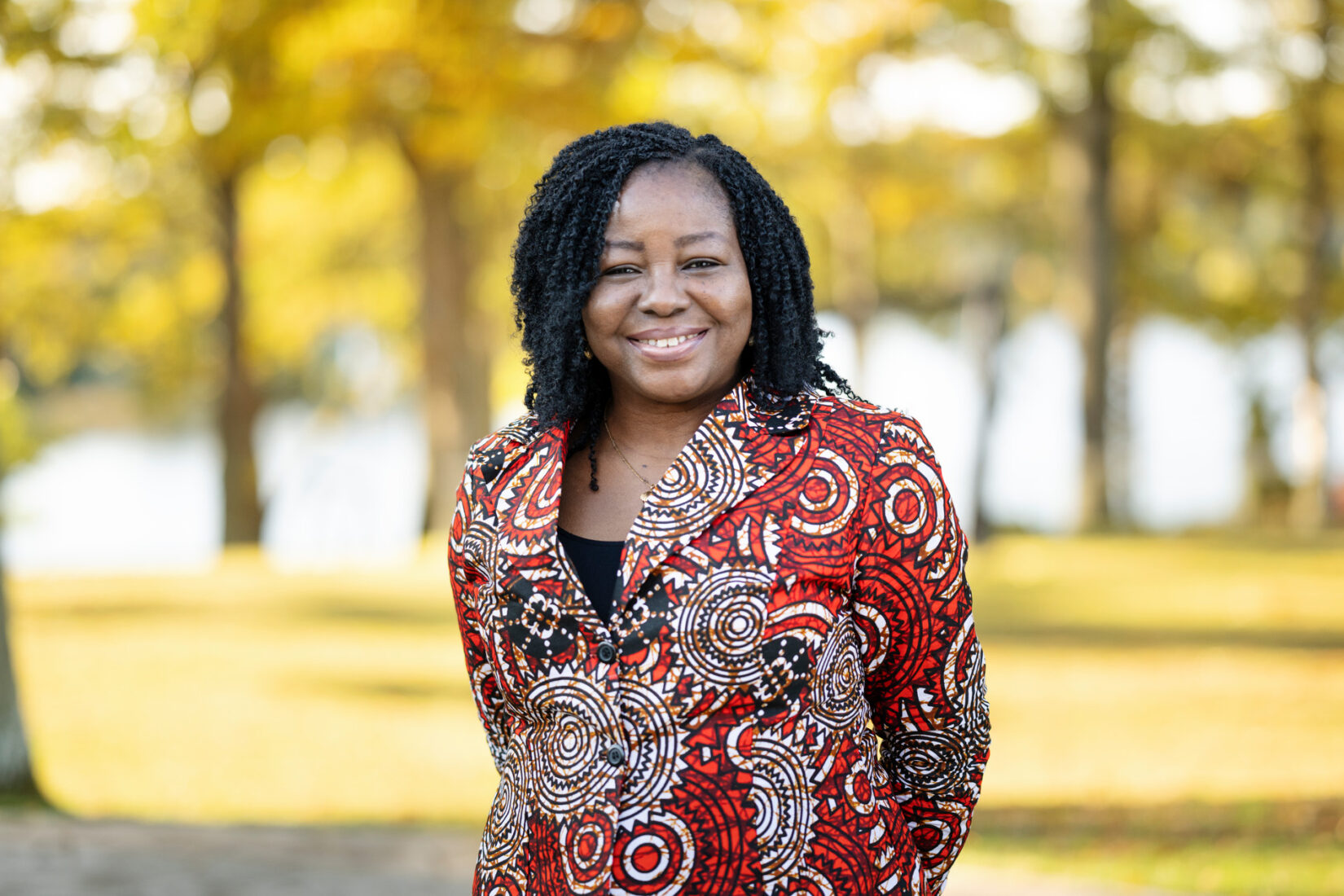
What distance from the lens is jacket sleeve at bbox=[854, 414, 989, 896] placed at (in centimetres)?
207

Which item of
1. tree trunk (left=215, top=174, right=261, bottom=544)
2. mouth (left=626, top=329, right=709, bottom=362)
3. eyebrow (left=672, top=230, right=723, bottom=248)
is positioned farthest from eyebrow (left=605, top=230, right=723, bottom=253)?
tree trunk (left=215, top=174, right=261, bottom=544)

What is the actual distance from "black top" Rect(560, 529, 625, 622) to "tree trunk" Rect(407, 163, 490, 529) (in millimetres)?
14513

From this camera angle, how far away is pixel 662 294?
2129mm

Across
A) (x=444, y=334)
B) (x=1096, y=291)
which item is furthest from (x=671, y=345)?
(x=1096, y=291)

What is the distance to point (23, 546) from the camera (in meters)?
25.1

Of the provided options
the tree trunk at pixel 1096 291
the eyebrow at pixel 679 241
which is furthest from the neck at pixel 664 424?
the tree trunk at pixel 1096 291

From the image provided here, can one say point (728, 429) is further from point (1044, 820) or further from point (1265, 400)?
point (1265, 400)

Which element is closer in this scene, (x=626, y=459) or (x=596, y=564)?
(x=596, y=564)

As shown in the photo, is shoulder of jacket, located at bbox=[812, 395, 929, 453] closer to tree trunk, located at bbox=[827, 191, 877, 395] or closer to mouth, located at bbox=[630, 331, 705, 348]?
mouth, located at bbox=[630, 331, 705, 348]

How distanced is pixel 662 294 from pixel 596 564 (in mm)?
403

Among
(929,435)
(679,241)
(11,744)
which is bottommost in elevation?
(11,744)

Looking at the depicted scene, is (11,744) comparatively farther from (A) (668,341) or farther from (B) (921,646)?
(B) (921,646)

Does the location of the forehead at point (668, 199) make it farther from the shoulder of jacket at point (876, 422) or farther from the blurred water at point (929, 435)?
the blurred water at point (929, 435)

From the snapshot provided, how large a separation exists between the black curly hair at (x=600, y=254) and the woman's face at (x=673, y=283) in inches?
0.9
